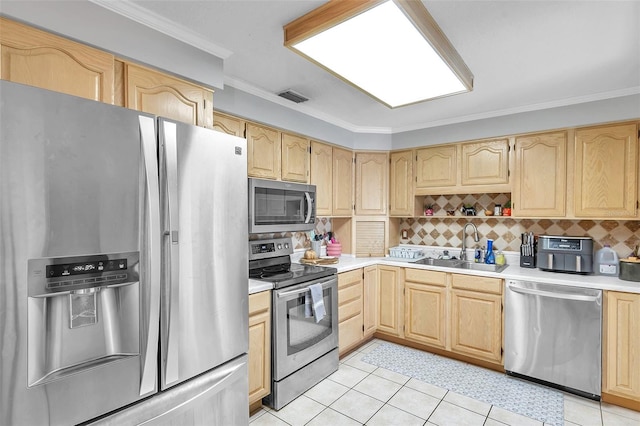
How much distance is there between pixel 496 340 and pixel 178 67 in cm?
327

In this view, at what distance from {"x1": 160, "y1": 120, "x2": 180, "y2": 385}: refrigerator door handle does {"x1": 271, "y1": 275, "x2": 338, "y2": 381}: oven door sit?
98 centimetres

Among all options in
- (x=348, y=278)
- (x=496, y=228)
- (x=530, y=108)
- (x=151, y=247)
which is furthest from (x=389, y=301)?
(x=151, y=247)

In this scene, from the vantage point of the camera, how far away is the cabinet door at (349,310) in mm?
3123

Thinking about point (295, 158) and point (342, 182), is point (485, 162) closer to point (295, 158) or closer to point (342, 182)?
point (342, 182)

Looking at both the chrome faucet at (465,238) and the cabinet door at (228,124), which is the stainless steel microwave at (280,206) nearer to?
the cabinet door at (228,124)

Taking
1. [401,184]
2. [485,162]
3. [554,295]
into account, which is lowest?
[554,295]

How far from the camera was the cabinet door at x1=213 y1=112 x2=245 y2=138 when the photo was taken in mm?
2420

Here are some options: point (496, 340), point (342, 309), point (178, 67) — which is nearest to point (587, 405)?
point (496, 340)

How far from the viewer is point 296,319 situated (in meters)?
2.52

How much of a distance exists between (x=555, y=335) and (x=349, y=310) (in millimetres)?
1714

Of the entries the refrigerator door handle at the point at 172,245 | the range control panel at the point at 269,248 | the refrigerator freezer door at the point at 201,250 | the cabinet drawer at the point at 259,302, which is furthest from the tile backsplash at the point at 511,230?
the refrigerator door handle at the point at 172,245

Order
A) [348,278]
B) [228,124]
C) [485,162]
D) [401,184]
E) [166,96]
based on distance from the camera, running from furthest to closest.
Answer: [401,184]
[485,162]
[348,278]
[228,124]
[166,96]

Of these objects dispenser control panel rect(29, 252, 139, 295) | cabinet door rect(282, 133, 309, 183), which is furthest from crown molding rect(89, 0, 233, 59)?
dispenser control panel rect(29, 252, 139, 295)

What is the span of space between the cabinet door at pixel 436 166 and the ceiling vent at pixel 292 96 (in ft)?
5.22
